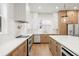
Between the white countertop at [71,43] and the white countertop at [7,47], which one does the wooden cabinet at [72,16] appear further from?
the white countertop at [7,47]

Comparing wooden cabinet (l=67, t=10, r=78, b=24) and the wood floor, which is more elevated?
wooden cabinet (l=67, t=10, r=78, b=24)

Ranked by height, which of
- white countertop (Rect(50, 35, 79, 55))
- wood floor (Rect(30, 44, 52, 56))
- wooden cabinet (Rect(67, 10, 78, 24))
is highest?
→ wooden cabinet (Rect(67, 10, 78, 24))

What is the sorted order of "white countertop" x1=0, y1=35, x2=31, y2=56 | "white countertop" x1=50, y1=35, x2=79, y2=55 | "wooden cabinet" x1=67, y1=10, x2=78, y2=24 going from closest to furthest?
"white countertop" x1=0, y1=35, x2=31, y2=56 < "white countertop" x1=50, y1=35, x2=79, y2=55 < "wooden cabinet" x1=67, y1=10, x2=78, y2=24

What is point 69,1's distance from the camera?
1.48 m

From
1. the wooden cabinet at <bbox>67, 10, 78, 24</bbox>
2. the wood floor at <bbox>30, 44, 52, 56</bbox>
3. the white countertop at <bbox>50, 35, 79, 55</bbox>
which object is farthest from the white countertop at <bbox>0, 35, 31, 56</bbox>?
the wooden cabinet at <bbox>67, 10, 78, 24</bbox>

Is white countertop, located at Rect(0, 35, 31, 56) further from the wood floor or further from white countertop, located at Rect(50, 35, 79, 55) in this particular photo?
the wood floor

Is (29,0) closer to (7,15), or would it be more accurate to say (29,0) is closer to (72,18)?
(7,15)

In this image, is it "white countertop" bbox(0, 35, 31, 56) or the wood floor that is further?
the wood floor

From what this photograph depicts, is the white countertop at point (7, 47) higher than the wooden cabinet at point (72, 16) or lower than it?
lower

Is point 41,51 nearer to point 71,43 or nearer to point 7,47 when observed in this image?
point 71,43

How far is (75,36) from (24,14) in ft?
6.72

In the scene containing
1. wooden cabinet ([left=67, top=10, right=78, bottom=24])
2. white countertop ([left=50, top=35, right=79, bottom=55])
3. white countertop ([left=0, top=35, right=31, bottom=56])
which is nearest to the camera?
white countertop ([left=0, top=35, right=31, bottom=56])

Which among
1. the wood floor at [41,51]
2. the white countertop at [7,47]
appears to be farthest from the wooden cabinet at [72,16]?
the white countertop at [7,47]

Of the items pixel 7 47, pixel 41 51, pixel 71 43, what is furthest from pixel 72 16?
pixel 7 47
